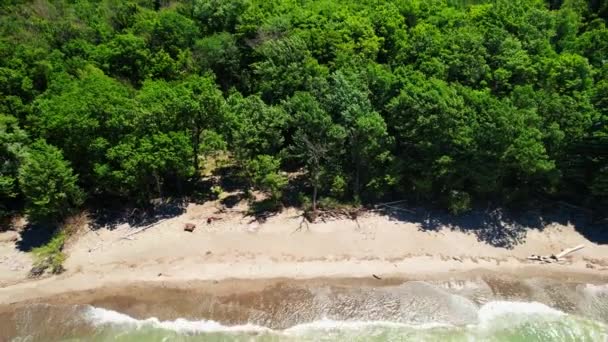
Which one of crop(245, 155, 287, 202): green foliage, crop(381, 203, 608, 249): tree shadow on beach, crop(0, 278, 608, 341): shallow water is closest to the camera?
crop(0, 278, 608, 341): shallow water

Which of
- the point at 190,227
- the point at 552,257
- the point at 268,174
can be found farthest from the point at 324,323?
the point at 552,257

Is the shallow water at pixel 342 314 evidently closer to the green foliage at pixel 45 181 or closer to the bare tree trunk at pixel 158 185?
the green foliage at pixel 45 181

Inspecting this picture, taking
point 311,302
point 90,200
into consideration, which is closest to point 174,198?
point 90,200

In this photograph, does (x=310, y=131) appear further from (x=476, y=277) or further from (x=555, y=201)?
(x=555, y=201)

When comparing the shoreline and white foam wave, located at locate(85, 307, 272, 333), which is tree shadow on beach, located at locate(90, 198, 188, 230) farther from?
white foam wave, located at locate(85, 307, 272, 333)

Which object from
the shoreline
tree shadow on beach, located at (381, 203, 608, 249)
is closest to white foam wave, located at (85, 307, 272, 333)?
the shoreline

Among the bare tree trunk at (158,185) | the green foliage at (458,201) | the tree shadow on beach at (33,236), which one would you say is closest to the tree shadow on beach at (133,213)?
the bare tree trunk at (158,185)
